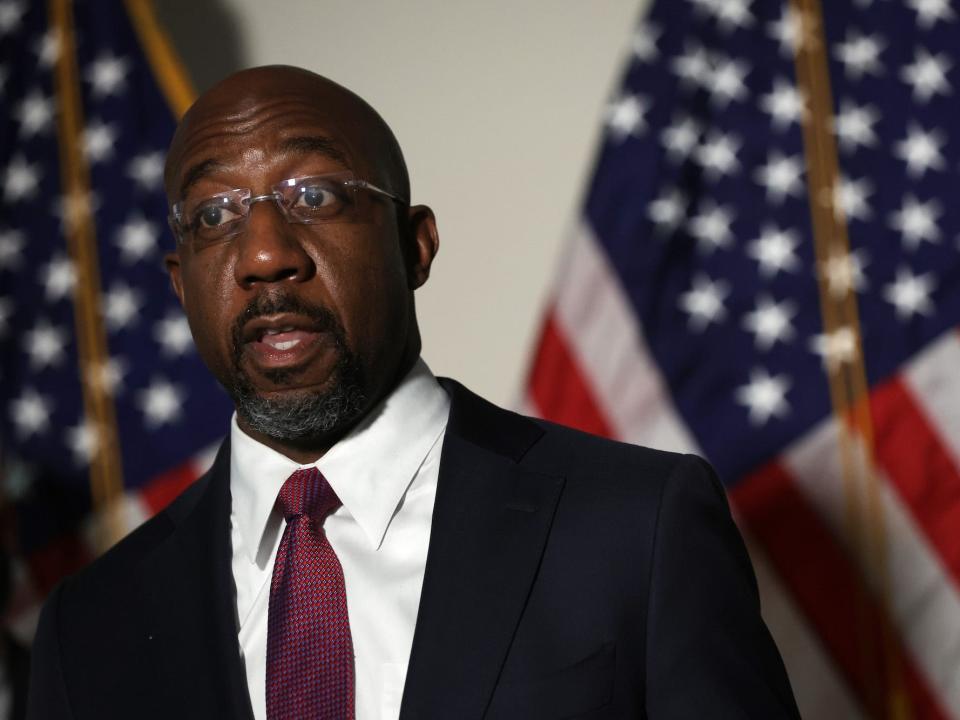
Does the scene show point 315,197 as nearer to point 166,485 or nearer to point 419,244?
point 419,244

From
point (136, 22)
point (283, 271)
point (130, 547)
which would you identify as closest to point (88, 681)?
point (130, 547)

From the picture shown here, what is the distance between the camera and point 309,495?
1243 millimetres

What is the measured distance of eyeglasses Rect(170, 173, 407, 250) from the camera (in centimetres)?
122

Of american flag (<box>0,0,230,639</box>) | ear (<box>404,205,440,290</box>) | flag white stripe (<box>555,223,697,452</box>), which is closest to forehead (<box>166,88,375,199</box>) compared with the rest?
ear (<box>404,205,440,290</box>)

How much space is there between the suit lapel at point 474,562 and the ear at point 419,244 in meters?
0.15

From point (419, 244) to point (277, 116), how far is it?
0.72 feet

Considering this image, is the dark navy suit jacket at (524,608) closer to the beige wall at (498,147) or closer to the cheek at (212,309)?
the cheek at (212,309)

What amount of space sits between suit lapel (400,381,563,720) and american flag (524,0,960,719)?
918 millimetres

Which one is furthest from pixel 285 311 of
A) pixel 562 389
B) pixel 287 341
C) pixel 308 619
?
pixel 562 389

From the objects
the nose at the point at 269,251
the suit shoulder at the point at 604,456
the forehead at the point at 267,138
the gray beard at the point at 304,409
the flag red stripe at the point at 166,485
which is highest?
the forehead at the point at 267,138

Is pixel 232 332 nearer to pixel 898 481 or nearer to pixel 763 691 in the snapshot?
pixel 763 691

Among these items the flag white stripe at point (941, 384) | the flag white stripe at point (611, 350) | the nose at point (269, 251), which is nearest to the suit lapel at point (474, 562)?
the nose at point (269, 251)

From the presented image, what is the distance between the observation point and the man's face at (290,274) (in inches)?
47.1

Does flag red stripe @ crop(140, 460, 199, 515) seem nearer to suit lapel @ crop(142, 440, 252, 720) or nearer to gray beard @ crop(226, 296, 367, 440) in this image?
suit lapel @ crop(142, 440, 252, 720)
